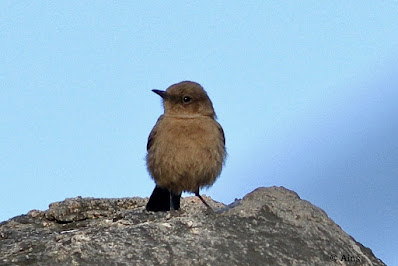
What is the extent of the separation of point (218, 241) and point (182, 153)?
9.66 feet

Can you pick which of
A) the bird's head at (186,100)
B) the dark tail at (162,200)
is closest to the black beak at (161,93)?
the bird's head at (186,100)

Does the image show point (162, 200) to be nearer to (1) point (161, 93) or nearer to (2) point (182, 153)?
(2) point (182, 153)

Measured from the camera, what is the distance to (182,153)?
6.90 metres

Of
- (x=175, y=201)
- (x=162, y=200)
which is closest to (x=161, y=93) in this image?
(x=175, y=201)

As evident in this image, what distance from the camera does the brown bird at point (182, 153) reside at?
690 centimetres

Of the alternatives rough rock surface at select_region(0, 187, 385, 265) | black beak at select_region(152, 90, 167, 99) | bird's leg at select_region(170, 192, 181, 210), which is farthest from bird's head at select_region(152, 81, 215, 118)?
rough rock surface at select_region(0, 187, 385, 265)

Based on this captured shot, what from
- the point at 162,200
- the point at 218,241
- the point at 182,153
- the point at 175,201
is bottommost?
the point at 218,241

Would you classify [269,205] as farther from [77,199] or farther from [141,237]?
[77,199]

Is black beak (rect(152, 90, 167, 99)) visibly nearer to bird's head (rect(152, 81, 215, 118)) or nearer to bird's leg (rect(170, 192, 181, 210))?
bird's head (rect(152, 81, 215, 118))

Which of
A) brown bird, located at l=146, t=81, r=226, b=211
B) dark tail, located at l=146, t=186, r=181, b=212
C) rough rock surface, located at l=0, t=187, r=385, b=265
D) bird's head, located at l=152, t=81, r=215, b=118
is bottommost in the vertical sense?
rough rock surface, located at l=0, t=187, r=385, b=265

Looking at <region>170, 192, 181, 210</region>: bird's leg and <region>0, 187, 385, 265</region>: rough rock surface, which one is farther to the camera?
<region>170, 192, 181, 210</region>: bird's leg

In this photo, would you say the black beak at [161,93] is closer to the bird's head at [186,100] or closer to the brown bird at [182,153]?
the bird's head at [186,100]

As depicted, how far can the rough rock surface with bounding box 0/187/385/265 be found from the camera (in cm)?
368

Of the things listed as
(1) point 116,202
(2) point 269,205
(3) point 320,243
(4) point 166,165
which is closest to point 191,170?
(4) point 166,165
